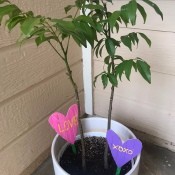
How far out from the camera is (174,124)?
90cm

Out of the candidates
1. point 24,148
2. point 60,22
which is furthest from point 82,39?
point 24,148

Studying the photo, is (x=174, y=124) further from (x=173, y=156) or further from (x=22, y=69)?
(x=22, y=69)

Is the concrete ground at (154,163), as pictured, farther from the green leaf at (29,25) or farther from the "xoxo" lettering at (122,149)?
the green leaf at (29,25)

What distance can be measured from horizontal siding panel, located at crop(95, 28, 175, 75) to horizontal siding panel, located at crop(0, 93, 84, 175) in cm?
41

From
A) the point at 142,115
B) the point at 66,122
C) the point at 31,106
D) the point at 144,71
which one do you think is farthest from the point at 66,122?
the point at 142,115

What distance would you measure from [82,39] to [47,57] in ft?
1.55

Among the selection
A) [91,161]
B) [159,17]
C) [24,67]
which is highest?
[159,17]

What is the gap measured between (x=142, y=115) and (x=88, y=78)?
286 millimetres

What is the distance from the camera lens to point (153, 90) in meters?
0.89

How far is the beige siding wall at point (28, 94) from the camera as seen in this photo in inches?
27.0

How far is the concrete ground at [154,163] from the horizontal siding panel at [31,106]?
0.69 feet

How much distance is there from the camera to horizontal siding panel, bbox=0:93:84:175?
2.48ft

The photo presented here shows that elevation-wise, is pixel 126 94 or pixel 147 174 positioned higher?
pixel 126 94

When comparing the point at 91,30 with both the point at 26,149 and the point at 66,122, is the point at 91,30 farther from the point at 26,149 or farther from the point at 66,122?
the point at 26,149
